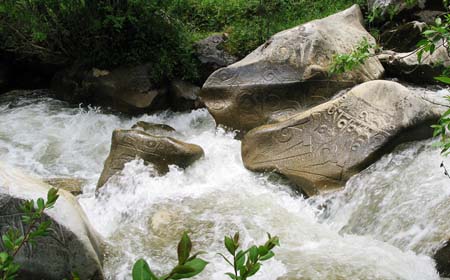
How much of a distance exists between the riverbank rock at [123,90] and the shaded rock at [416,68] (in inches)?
114

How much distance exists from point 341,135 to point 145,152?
1.81 m

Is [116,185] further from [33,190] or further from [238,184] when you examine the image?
→ [33,190]

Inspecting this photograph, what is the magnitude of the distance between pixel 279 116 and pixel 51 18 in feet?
11.0

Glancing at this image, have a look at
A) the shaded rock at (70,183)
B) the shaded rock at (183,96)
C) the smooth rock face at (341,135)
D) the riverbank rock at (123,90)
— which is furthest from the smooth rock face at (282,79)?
the shaded rock at (70,183)

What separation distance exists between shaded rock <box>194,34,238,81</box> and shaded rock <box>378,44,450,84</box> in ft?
6.71

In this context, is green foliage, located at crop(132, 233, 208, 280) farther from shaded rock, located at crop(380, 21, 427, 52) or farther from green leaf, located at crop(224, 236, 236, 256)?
shaded rock, located at crop(380, 21, 427, 52)

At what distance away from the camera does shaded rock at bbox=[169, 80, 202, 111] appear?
22.5ft

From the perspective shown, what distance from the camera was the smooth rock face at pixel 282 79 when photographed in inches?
210

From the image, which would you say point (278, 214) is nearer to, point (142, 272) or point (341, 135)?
point (341, 135)

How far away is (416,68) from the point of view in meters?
5.86

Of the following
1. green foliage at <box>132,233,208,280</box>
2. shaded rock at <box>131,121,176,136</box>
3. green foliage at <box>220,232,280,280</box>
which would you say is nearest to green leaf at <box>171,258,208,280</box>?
green foliage at <box>132,233,208,280</box>

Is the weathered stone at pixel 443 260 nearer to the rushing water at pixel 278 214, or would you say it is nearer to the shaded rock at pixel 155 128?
the rushing water at pixel 278 214

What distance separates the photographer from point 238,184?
464 centimetres

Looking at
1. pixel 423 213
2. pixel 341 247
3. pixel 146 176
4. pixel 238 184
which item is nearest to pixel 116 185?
pixel 146 176
